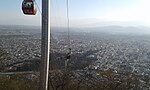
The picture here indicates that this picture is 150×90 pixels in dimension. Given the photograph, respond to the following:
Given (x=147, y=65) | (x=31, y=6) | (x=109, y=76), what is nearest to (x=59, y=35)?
(x=147, y=65)

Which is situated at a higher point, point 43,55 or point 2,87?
point 43,55

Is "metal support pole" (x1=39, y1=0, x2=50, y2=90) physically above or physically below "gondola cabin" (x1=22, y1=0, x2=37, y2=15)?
below

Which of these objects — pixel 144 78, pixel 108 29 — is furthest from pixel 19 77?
pixel 108 29

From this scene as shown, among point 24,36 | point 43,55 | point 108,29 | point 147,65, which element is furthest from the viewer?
point 108,29

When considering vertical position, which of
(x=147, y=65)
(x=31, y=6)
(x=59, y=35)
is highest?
(x=31, y=6)

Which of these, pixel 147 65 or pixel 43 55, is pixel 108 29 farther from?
pixel 43 55

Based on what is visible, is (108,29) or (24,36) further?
(108,29)

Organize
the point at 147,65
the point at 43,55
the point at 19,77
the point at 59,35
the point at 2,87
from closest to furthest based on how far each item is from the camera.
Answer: the point at 43,55
the point at 2,87
the point at 19,77
the point at 147,65
the point at 59,35

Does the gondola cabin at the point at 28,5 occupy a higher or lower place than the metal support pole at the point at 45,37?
higher

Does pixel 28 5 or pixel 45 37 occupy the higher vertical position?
pixel 28 5

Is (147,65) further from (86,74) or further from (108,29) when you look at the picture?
(108,29)
